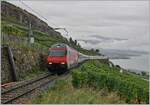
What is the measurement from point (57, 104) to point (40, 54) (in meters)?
31.3

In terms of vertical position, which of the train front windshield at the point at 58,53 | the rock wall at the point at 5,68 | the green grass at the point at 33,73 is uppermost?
the train front windshield at the point at 58,53

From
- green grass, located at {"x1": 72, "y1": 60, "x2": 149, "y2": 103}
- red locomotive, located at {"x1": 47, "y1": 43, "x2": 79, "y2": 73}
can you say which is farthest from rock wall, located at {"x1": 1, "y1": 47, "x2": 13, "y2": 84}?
red locomotive, located at {"x1": 47, "y1": 43, "x2": 79, "y2": 73}

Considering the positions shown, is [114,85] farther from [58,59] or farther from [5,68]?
[58,59]

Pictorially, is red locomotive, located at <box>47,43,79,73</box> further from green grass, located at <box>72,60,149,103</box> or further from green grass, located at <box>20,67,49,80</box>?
green grass, located at <box>72,60,149,103</box>

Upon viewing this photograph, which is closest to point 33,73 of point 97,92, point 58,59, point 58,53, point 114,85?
point 58,59

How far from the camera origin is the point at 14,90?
23516mm

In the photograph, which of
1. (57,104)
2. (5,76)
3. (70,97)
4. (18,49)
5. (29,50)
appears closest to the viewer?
(57,104)

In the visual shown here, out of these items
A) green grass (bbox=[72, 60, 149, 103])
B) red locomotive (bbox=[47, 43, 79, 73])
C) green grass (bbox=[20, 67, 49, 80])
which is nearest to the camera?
green grass (bbox=[72, 60, 149, 103])

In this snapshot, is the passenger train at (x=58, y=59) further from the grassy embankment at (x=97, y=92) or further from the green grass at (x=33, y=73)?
the grassy embankment at (x=97, y=92)

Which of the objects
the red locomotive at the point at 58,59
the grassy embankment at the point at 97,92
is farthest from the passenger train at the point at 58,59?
the grassy embankment at the point at 97,92

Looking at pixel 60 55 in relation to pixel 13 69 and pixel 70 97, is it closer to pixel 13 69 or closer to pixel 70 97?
pixel 13 69

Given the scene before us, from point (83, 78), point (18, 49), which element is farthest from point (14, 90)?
point (18, 49)

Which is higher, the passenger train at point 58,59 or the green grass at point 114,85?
the passenger train at point 58,59

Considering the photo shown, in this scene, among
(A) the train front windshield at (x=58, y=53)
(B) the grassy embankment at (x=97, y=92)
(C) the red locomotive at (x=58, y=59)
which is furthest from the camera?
(A) the train front windshield at (x=58, y=53)
